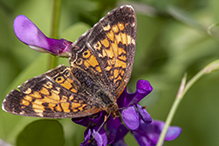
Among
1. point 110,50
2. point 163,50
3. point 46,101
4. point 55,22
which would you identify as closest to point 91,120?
point 46,101

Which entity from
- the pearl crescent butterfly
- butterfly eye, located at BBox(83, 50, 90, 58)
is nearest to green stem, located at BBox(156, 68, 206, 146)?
the pearl crescent butterfly

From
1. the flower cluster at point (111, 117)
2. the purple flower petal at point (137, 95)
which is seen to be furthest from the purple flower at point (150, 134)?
the purple flower petal at point (137, 95)

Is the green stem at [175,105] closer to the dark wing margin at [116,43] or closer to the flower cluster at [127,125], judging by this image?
the flower cluster at [127,125]

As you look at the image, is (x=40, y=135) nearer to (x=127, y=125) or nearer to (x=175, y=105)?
(x=127, y=125)

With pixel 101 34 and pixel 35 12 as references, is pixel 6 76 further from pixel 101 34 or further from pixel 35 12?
pixel 101 34

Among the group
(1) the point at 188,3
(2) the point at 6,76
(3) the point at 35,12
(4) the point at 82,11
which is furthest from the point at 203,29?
(2) the point at 6,76

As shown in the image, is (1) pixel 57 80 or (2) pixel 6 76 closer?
(1) pixel 57 80

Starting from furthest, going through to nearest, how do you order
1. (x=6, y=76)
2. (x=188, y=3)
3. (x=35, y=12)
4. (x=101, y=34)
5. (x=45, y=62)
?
(x=188, y=3)
(x=35, y=12)
(x=6, y=76)
(x=45, y=62)
(x=101, y=34)
